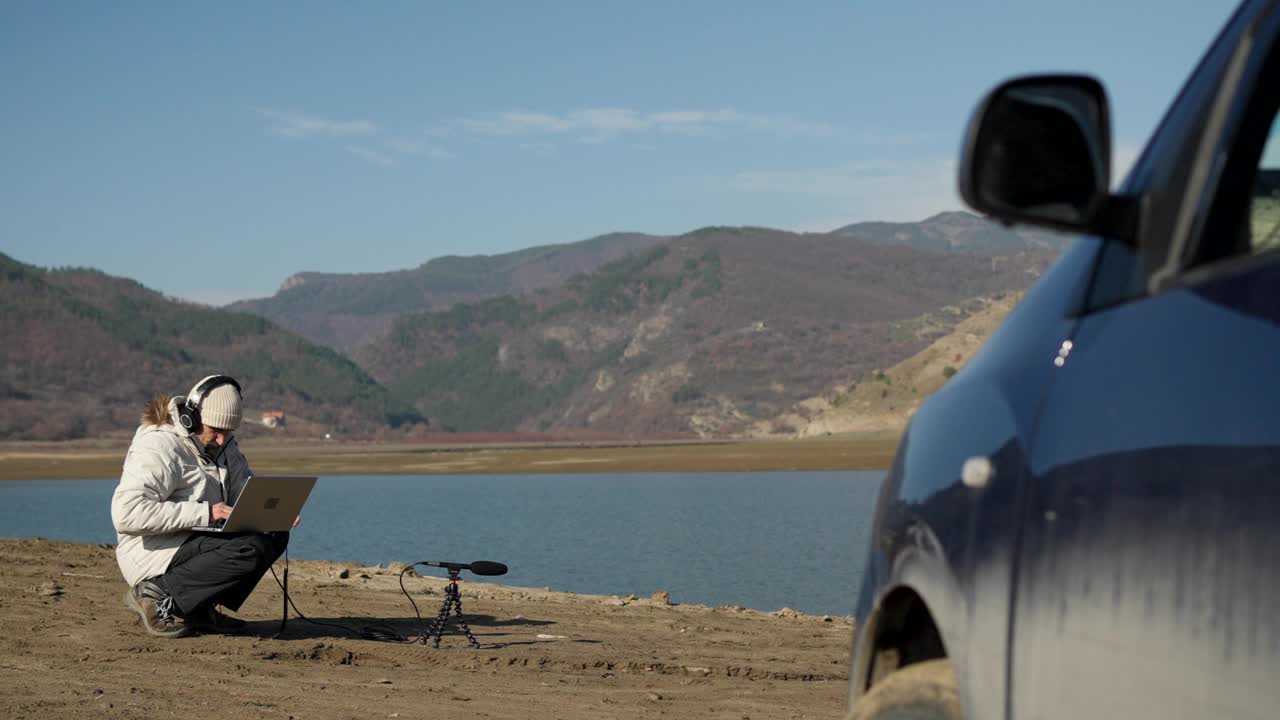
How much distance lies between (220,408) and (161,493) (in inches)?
23.0

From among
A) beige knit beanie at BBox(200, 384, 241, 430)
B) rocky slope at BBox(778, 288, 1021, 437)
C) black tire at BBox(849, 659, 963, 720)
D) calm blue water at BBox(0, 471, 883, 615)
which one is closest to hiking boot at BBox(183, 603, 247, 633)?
beige knit beanie at BBox(200, 384, 241, 430)

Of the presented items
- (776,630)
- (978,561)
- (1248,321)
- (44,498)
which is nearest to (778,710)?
(776,630)

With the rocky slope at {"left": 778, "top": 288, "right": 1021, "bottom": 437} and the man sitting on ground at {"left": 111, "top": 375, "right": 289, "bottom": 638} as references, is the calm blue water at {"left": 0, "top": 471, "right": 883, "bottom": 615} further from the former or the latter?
the rocky slope at {"left": 778, "top": 288, "right": 1021, "bottom": 437}

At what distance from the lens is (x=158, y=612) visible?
30.2 ft

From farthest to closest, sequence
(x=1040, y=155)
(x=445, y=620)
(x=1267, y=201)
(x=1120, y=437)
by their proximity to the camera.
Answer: (x=445, y=620)
(x=1267, y=201)
(x=1040, y=155)
(x=1120, y=437)

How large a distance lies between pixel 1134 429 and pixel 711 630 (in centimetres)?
1027

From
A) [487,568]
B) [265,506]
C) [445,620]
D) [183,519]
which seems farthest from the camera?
[445,620]

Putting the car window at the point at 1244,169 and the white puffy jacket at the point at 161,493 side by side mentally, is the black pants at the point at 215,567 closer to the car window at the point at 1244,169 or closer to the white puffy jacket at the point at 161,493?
the white puffy jacket at the point at 161,493

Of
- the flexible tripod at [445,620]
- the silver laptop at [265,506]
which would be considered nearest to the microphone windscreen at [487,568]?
the flexible tripod at [445,620]

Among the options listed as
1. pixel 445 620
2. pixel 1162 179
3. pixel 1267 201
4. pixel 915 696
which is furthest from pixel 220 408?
pixel 1162 179

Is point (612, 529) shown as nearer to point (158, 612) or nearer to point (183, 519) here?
point (158, 612)

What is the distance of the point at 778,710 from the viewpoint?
8.16 m

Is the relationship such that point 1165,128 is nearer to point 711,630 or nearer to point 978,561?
point 978,561

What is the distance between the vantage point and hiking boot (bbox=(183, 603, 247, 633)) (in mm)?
9242
